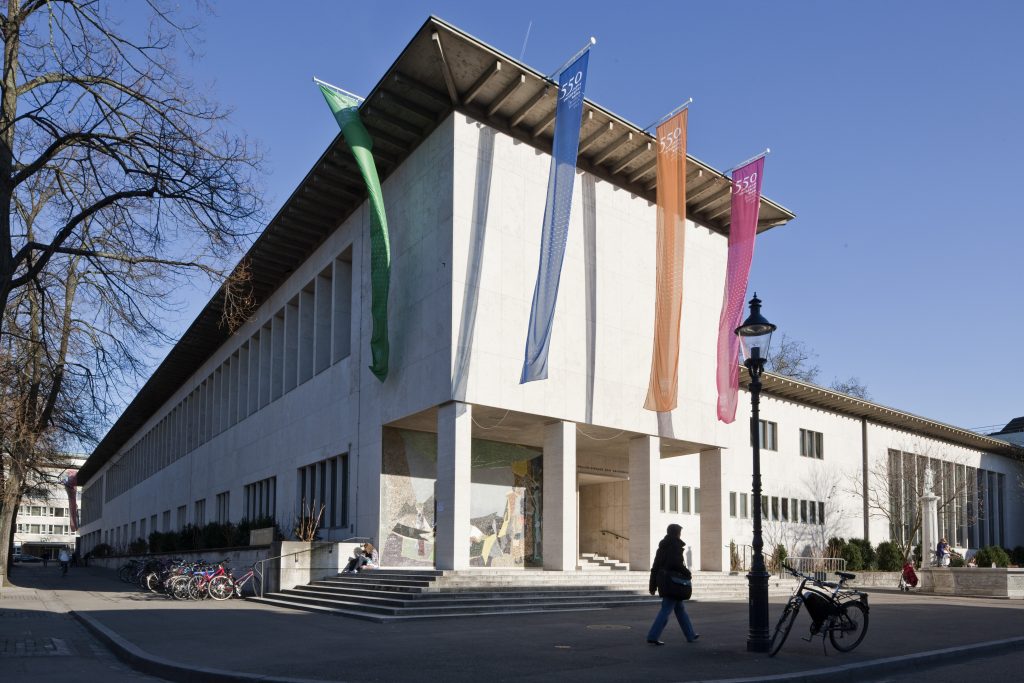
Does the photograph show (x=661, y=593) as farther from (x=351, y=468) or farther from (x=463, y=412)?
(x=351, y=468)

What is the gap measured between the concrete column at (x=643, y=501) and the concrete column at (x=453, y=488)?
7110 mm

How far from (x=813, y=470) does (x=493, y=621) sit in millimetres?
33043

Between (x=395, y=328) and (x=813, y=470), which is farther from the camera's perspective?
→ (x=813, y=470)

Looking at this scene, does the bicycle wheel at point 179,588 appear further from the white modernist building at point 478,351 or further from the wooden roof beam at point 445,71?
the wooden roof beam at point 445,71

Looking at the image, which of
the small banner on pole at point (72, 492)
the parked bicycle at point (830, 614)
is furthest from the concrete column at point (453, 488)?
the small banner on pole at point (72, 492)

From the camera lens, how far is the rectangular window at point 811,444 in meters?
46.4

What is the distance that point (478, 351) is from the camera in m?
23.8

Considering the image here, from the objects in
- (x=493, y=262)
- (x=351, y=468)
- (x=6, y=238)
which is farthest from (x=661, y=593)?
(x=351, y=468)

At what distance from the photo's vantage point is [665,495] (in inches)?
1555

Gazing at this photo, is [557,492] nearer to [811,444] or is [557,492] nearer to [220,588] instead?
[220,588]

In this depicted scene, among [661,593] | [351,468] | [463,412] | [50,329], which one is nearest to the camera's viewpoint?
[661,593]

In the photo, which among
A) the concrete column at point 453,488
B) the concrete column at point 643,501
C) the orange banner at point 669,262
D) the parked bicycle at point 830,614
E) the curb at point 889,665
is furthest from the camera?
the concrete column at point 643,501

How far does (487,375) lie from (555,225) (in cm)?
438

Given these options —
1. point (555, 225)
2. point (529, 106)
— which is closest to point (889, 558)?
point (555, 225)
